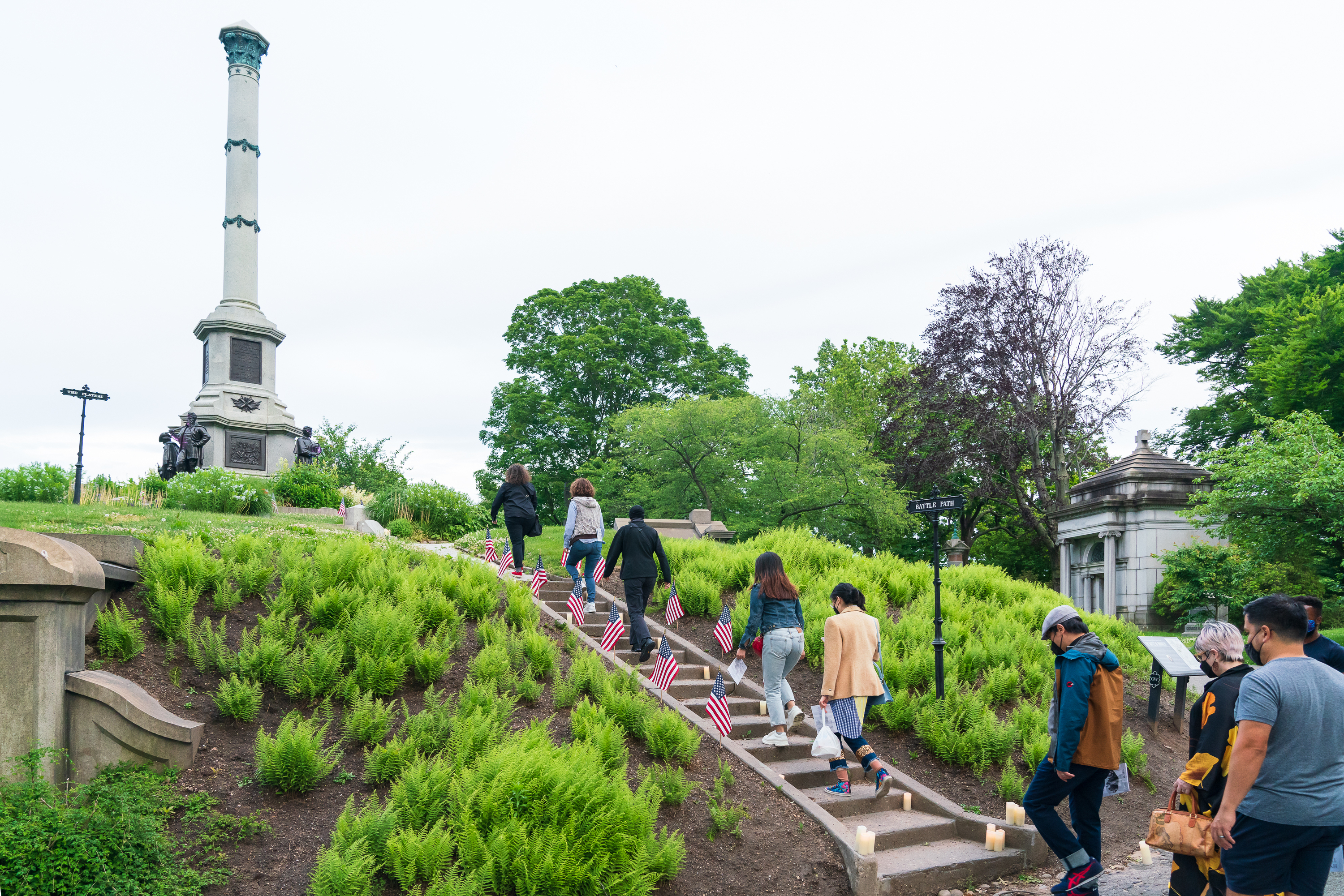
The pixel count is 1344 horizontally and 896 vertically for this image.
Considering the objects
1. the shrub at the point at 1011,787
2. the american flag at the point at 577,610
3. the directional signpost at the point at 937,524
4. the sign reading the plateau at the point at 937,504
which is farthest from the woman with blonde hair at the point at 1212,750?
the american flag at the point at 577,610

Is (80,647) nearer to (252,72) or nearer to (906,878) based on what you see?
(906,878)

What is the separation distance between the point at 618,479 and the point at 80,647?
2255 centimetres

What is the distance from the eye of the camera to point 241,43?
93.7 ft

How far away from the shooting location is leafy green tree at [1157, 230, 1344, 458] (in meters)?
27.4

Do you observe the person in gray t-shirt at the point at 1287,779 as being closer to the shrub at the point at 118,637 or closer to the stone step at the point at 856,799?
the stone step at the point at 856,799

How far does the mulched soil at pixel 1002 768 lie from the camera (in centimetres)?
820

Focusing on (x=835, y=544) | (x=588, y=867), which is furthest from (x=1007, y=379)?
(x=588, y=867)

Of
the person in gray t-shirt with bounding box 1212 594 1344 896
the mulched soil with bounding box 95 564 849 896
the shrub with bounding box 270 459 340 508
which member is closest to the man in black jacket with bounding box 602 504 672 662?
the mulched soil with bounding box 95 564 849 896

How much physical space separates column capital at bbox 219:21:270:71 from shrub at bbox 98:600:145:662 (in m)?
27.2

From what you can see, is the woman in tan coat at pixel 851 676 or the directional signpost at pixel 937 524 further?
the directional signpost at pixel 937 524

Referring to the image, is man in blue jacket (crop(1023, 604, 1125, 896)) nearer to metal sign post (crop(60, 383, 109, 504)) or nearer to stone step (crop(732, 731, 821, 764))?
stone step (crop(732, 731, 821, 764))

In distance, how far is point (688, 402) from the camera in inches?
981

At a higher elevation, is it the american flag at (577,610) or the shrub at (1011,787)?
the american flag at (577,610)

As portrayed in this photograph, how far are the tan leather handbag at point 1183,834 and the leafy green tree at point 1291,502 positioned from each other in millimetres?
18352
